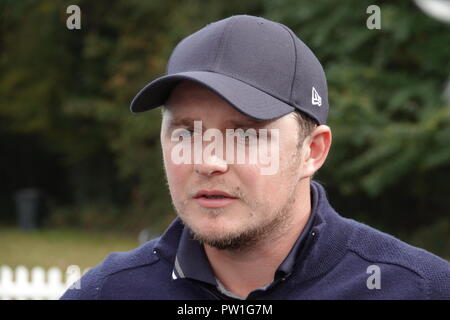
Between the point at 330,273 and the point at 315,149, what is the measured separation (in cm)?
33

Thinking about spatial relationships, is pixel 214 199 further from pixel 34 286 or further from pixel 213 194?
pixel 34 286

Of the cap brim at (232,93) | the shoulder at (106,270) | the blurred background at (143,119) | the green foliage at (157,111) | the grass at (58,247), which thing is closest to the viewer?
the cap brim at (232,93)

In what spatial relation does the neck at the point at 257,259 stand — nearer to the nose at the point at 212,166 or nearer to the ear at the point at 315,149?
the ear at the point at 315,149

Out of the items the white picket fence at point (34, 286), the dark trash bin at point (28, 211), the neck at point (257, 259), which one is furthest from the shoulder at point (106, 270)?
the dark trash bin at point (28, 211)

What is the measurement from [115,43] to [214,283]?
1638 cm

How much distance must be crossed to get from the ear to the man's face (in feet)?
0.20

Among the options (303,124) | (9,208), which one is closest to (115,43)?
(9,208)

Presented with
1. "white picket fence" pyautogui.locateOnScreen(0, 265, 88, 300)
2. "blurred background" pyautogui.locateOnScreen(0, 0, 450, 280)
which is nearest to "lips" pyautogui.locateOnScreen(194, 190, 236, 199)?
"white picket fence" pyautogui.locateOnScreen(0, 265, 88, 300)

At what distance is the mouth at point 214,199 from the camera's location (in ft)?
5.88

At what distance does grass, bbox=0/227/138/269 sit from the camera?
1175 centimetres

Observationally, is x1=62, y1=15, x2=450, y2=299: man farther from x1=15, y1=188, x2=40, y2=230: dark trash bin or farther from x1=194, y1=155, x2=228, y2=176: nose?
x1=15, y1=188, x2=40, y2=230: dark trash bin

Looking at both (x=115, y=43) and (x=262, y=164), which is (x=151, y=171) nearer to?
(x=115, y=43)

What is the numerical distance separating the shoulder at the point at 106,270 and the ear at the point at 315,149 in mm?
515

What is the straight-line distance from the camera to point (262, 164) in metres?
1.80
